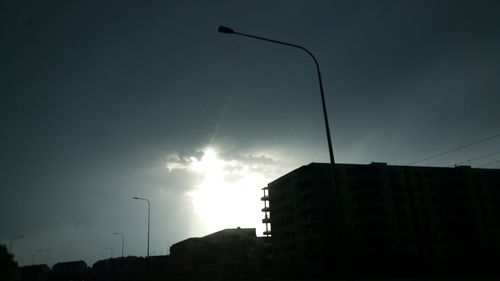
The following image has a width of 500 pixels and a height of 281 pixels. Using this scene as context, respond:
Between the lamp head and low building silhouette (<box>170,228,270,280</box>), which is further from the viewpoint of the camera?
low building silhouette (<box>170,228,270,280</box>)

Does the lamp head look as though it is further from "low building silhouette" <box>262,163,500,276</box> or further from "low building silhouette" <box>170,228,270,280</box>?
"low building silhouette" <box>170,228,270,280</box>

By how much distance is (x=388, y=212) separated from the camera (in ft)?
260

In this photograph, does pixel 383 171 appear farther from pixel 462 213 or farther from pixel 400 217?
pixel 462 213

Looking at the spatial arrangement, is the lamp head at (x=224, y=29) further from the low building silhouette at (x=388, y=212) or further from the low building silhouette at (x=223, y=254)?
the low building silhouette at (x=223, y=254)

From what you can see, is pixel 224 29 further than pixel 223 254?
No

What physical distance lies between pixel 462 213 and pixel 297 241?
40553 millimetres

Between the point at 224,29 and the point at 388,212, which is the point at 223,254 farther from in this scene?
the point at 224,29

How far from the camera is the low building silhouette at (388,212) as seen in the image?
7444 cm

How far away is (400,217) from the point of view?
79312 mm

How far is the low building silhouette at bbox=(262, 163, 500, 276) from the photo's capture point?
244 feet

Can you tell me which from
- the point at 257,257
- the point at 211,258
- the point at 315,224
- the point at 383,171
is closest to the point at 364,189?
the point at 383,171

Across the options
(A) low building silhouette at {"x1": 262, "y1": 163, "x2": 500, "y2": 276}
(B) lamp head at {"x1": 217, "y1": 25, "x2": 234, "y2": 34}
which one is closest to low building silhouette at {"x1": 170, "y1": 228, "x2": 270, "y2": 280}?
(A) low building silhouette at {"x1": 262, "y1": 163, "x2": 500, "y2": 276}

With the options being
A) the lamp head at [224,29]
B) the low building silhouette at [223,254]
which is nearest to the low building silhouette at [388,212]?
the low building silhouette at [223,254]

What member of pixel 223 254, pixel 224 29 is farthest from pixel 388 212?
pixel 224 29
